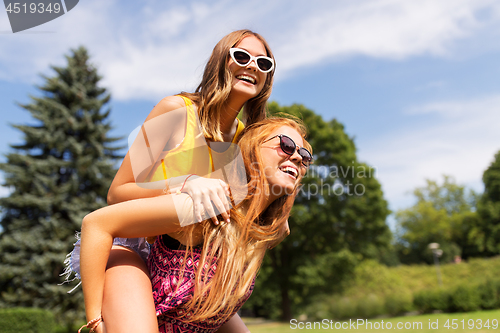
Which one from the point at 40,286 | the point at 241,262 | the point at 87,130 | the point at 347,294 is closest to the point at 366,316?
the point at 347,294

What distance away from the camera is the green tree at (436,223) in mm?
46625

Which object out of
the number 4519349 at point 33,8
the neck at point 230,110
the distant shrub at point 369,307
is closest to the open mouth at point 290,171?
the neck at point 230,110

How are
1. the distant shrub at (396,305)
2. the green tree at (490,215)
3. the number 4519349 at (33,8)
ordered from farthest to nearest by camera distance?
Answer: the green tree at (490,215) → the distant shrub at (396,305) → the number 4519349 at (33,8)

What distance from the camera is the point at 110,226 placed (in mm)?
1452

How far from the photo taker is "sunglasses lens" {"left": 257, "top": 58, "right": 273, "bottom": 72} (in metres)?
1.96

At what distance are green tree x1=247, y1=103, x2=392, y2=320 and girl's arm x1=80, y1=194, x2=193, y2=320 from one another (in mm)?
21837

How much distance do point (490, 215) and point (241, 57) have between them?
48.2 metres

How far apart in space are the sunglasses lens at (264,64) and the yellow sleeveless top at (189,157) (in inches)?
17.1

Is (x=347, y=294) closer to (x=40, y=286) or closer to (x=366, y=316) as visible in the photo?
(x=366, y=316)

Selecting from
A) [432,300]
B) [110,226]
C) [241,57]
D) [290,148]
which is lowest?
[432,300]

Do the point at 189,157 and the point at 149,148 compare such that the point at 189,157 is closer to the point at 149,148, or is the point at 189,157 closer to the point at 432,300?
the point at 149,148

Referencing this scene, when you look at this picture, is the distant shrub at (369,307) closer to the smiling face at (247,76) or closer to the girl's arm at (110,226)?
the smiling face at (247,76)

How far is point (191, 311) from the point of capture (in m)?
1.55

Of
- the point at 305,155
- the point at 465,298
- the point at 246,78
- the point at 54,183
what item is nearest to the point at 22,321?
the point at 54,183
